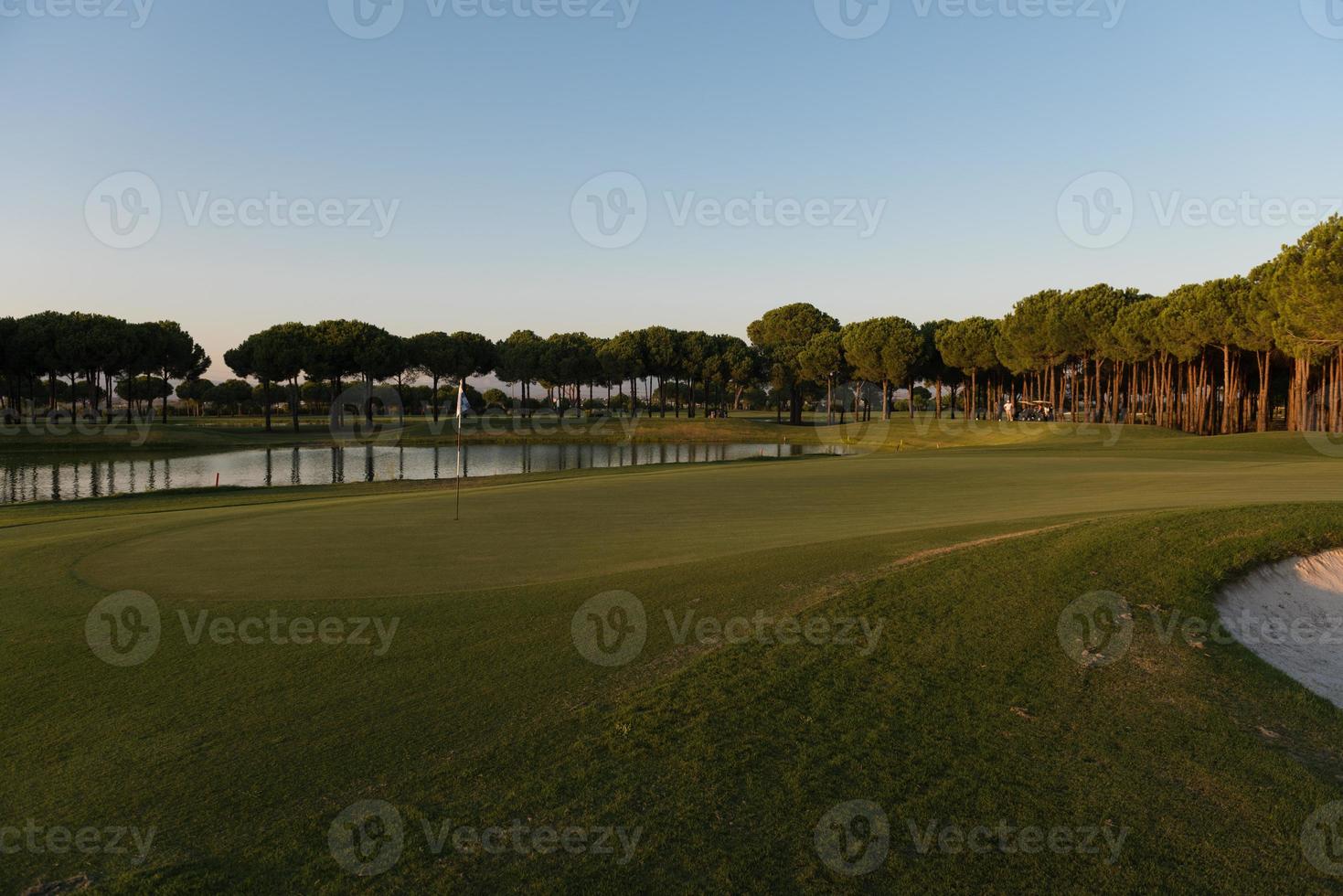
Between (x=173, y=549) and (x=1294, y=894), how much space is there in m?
15.7

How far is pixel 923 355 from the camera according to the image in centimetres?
9631

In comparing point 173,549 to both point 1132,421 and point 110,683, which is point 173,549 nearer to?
point 110,683

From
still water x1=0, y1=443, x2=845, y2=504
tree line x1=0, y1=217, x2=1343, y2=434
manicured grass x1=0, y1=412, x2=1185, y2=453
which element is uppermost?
tree line x1=0, y1=217, x2=1343, y2=434

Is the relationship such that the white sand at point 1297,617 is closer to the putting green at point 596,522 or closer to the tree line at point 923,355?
the putting green at point 596,522

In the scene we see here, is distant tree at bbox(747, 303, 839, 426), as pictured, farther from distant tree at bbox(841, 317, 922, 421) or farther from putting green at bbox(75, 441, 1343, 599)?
putting green at bbox(75, 441, 1343, 599)

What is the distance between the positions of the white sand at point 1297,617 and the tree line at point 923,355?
38.2m

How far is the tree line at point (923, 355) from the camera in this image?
181ft

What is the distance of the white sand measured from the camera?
29.7ft

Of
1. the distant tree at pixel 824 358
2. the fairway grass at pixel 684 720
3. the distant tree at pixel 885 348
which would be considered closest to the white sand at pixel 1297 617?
the fairway grass at pixel 684 720

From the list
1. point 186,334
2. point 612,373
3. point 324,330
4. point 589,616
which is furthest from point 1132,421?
point 186,334

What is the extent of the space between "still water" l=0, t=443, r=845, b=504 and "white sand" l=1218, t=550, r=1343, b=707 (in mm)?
34253

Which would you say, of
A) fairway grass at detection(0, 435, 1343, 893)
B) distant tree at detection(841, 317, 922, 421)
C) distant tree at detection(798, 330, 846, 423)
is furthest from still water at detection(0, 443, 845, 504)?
fairway grass at detection(0, 435, 1343, 893)

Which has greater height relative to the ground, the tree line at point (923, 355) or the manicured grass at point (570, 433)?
the tree line at point (923, 355)

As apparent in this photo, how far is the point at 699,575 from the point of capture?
35.4 ft
